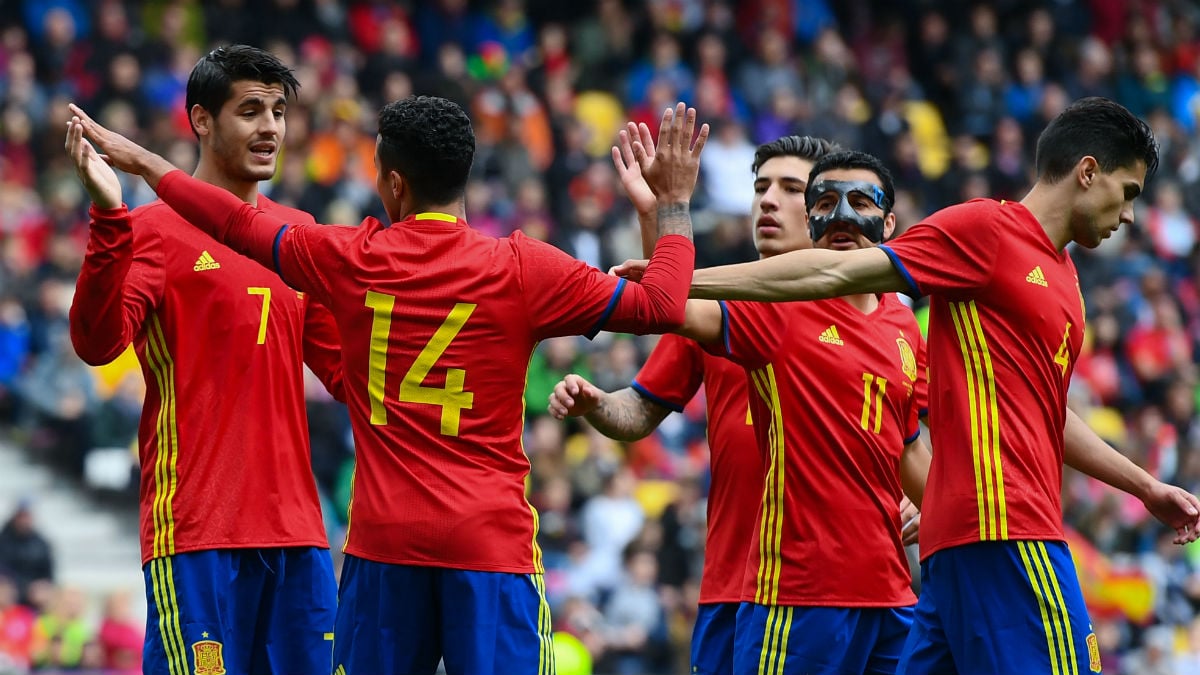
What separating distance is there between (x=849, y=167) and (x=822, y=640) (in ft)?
6.56

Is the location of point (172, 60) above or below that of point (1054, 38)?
below

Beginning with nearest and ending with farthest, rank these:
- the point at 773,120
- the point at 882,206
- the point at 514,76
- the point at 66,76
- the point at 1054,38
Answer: the point at 882,206 < the point at 66,76 < the point at 514,76 < the point at 773,120 < the point at 1054,38

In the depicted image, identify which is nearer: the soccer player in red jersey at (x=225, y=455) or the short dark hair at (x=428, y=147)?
the short dark hair at (x=428, y=147)

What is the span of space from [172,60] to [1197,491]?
427 inches

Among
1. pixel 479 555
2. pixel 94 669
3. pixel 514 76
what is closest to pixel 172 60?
pixel 514 76

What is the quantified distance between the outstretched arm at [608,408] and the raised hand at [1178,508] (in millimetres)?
2092

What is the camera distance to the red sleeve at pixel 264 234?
600cm

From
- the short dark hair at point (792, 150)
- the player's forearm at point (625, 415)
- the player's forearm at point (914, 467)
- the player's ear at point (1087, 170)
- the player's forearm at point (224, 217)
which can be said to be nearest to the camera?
the player's forearm at point (224, 217)

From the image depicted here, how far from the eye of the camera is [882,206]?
739 cm

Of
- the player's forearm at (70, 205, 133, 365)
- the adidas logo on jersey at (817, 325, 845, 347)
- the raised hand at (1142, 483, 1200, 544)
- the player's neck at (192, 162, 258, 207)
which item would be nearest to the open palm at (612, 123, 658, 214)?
the adidas logo on jersey at (817, 325, 845, 347)

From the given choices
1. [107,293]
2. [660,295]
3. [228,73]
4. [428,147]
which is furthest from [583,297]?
[228,73]

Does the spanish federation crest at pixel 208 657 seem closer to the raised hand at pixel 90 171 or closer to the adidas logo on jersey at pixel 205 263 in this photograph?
the adidas logo on jersey at pixel 205 263

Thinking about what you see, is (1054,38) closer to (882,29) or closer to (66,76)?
(882,29)

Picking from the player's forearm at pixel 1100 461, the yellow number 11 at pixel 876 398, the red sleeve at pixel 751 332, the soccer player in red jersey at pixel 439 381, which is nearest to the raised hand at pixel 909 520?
the yellow number 11 at pixel 876 398
